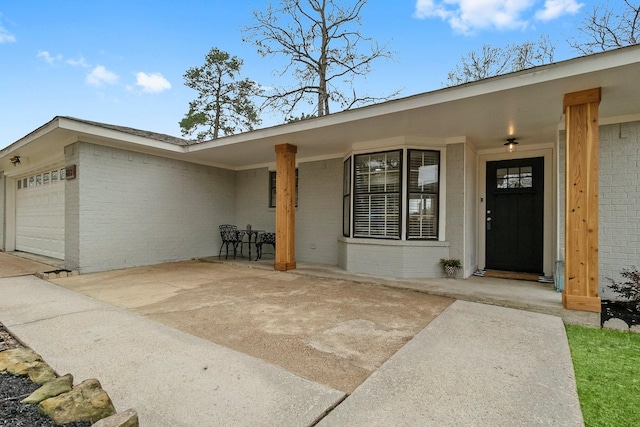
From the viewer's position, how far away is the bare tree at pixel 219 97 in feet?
45.0

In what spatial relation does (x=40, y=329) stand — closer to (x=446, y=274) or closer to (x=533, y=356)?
(x=533, y=356)

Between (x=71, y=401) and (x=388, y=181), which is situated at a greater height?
(x=388, y=181)

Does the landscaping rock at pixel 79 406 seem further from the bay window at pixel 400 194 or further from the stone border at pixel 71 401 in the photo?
the bay window at pixel 400 194

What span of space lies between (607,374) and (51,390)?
3.63 meters

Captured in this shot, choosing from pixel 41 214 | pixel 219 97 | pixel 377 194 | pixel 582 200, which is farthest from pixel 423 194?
pixel 219 97

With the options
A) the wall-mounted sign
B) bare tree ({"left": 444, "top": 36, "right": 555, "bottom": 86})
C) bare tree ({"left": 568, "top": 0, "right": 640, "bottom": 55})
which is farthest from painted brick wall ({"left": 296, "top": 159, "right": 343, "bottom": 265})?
bare tree ({"left": 568, "top": 0, "right": 640, "bottom": 55})

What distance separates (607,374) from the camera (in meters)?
2.23

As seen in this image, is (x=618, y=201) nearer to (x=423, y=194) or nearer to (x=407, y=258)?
(x=423, y=194)

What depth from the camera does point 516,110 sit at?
4082 mm

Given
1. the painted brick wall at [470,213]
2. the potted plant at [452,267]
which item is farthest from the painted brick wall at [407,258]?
the painted brick wall at [470,213]

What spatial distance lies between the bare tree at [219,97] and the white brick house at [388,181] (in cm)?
679

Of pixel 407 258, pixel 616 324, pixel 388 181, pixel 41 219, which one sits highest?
pixel 388 181

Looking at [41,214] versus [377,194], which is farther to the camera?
[41,214]

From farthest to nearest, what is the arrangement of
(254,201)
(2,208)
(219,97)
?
(219,97)
(2,208)
(254,201)
